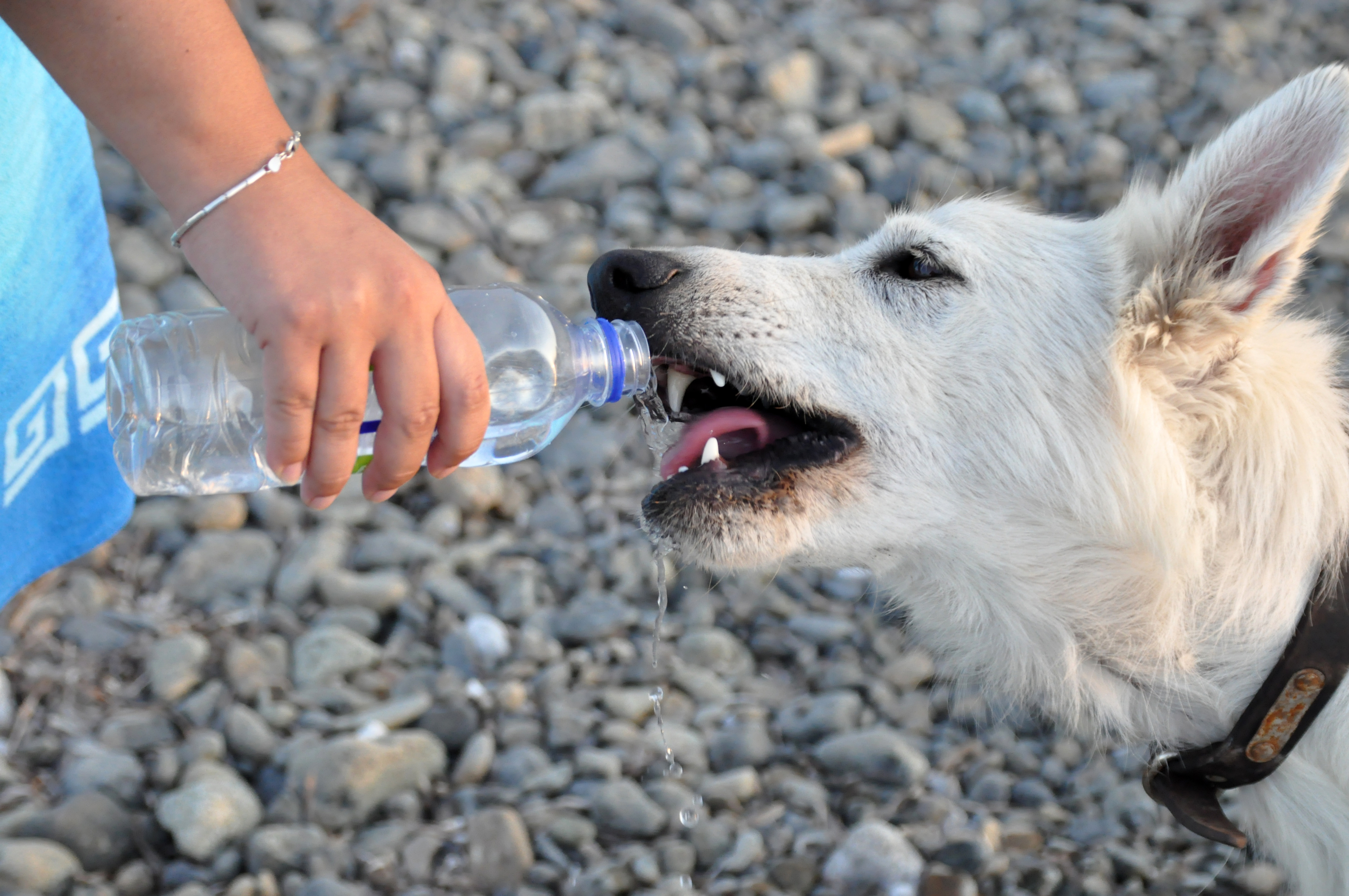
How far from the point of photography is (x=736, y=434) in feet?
6.75

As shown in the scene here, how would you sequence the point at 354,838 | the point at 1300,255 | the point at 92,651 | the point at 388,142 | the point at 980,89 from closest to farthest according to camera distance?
the point at 1300,255 → the point at 354,838 → the point at 92,651 → the point at 388,142 → the point at 980,89

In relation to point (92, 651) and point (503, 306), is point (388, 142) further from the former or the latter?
point (503, 306)

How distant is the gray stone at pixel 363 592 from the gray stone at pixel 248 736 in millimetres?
500

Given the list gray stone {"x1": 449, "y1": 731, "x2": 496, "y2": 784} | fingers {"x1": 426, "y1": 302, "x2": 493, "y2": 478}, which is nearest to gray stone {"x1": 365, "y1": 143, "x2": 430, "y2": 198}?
gray stone {"x1": 449, "y1": 731, "x2": 496, "y2": 784}

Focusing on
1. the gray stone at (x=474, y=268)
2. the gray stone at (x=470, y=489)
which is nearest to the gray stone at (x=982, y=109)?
the gray stone at (x=474, y=268)

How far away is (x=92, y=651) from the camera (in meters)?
2.69

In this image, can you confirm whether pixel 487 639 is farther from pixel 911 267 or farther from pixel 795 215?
pixel 795 215

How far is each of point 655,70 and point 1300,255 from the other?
3723 mm

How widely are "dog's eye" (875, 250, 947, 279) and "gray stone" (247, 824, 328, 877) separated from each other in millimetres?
1614

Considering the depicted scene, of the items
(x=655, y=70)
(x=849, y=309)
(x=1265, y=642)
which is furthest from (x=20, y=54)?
(x=655, y=70)

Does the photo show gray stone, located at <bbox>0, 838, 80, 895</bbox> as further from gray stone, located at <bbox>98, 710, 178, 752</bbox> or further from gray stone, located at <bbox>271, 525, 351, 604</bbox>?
gray stone, located at <bbox>271, 525, 351, 604</bbox>

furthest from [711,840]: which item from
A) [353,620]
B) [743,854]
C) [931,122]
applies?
[931,122]

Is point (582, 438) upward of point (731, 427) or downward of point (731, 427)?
downward

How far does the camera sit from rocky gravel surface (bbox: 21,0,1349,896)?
2.30 metres
